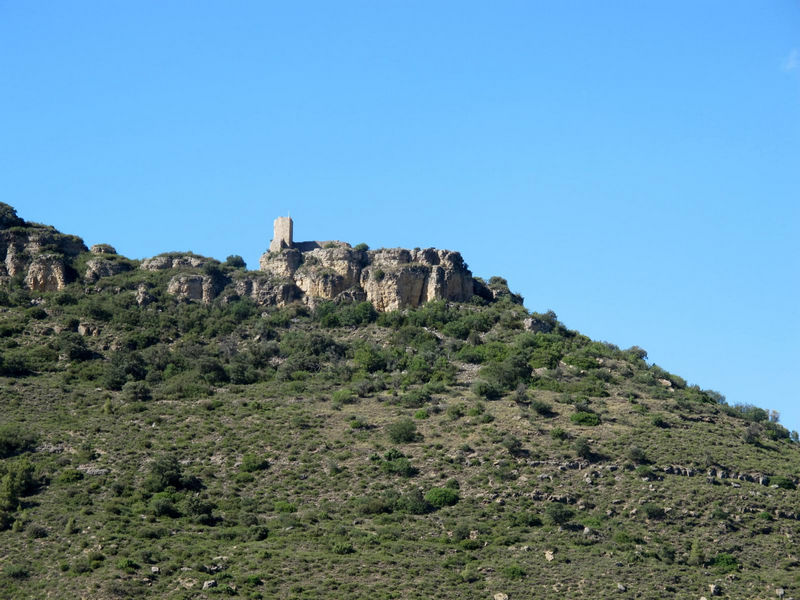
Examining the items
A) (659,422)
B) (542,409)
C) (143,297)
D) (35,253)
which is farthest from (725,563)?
(35,253)

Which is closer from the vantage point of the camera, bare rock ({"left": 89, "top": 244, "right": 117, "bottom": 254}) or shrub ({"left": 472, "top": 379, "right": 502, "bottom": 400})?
shrub ({"left": 472, "top": 379, "right": 502, "bottom": 400})

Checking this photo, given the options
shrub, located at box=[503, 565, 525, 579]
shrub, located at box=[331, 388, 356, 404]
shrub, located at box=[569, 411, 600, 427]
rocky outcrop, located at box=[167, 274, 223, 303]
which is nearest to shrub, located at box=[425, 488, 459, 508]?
shrub, located at box=[503, 565, 525, 579]

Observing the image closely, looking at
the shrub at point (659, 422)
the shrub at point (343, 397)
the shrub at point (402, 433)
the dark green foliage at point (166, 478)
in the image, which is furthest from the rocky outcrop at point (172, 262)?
the shrub at point (659, 422)

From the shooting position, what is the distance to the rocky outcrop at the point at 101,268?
8931 centimetres

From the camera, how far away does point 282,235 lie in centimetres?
9575

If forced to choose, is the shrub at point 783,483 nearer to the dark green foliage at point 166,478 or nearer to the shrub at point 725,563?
the shrub at point 725,563

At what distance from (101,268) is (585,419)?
128 ft

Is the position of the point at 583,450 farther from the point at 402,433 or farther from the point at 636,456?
the point at 402,433

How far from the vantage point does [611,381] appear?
76.9 metres

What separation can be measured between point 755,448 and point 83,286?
46459mm

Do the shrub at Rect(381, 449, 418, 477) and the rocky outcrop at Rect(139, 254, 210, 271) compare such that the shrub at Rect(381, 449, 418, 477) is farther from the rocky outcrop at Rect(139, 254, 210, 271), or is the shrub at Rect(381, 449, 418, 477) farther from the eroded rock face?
the eroded rock face

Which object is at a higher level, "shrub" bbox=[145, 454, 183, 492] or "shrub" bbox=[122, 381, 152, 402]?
"shrub" bbox=[122, 381, 152, 402]

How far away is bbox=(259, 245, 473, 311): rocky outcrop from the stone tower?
10.3ft

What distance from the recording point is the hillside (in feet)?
174
